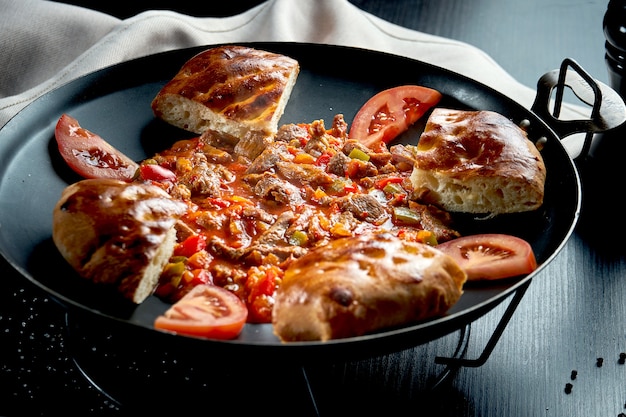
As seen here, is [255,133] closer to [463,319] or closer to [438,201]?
[438,201]

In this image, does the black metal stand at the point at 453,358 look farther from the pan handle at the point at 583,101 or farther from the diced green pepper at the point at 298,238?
the pan handle at the point at 583,101

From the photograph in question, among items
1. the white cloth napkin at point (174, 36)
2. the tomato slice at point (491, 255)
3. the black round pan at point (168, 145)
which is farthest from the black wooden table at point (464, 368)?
the white cloth napkin at point (174, 36)

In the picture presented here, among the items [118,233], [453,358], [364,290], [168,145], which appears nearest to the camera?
[364,290]

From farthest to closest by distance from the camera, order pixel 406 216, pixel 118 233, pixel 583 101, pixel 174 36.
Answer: pixel 174 36
pixel 583 101
pixel 406 216
pixel 118 233

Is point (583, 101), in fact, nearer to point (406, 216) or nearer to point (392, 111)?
point (392, 111)

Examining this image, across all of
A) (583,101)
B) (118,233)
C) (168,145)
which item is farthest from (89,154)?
(583,101)

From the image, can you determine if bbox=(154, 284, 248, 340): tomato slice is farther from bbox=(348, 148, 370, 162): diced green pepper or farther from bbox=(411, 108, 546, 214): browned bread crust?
bbox=(348, 148, 370, 162): diced green pepper

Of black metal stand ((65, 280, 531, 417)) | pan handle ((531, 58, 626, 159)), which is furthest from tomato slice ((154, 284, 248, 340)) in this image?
pan handle ((531, 58, 626, 159))
